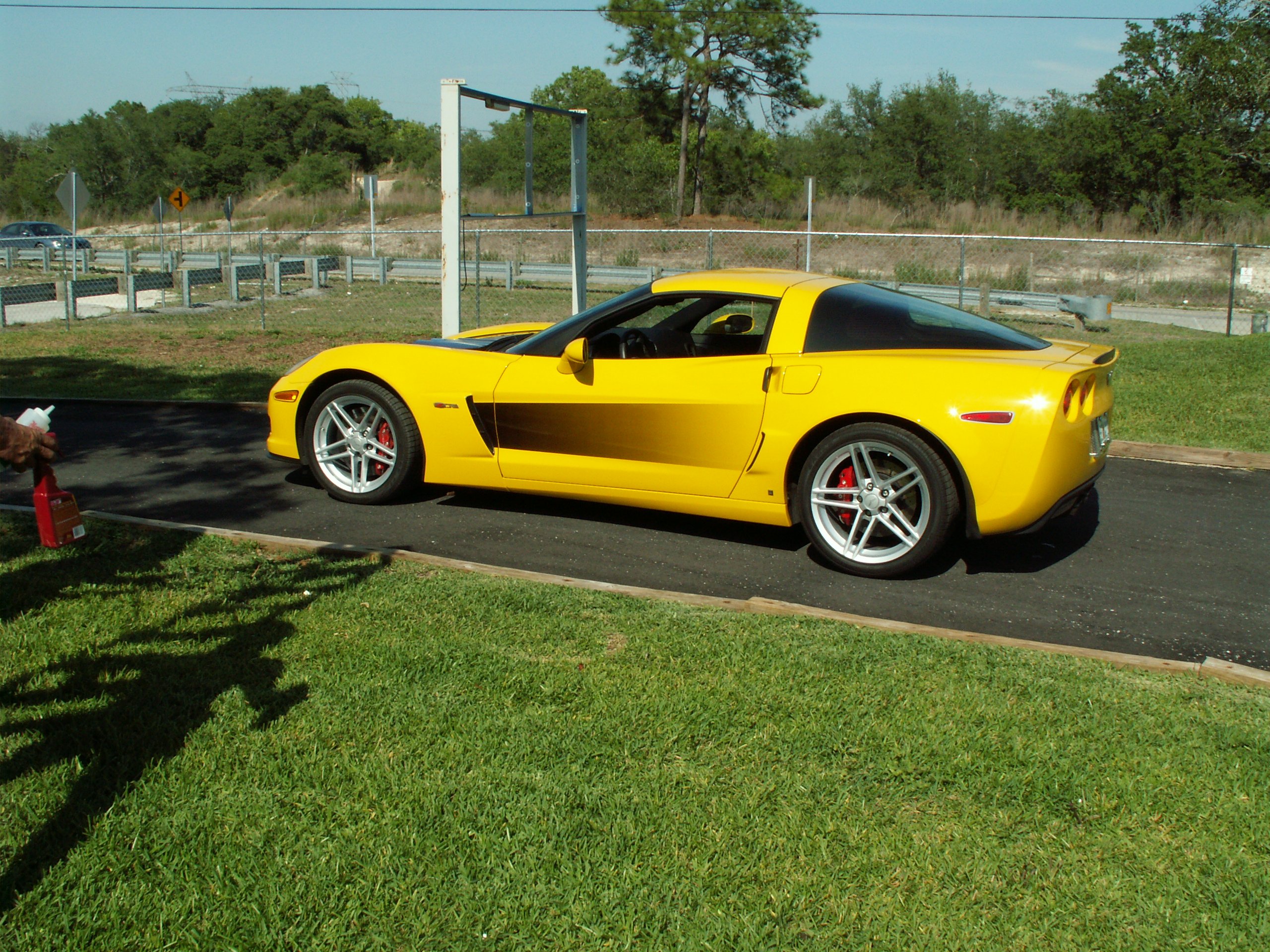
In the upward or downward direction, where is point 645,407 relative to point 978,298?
downward

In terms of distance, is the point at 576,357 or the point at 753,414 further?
the point at 576,357

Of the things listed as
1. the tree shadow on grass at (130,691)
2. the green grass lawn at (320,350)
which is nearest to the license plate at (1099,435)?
the green grass lawn at (320,350)

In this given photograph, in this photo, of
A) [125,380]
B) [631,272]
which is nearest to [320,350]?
[125,380]

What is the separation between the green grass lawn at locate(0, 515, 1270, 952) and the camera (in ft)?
8.19

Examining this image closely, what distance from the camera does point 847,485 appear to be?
5316 mm

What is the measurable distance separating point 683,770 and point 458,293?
676cm

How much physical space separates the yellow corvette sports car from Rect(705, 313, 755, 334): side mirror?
0.01 m

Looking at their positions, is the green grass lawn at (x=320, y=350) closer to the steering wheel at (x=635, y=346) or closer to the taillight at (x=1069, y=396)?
the taillight at (x=1069, y=396)

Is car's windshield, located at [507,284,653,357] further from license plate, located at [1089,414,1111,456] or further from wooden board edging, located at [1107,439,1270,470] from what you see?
wooden board edging, located at [1107,439,1270,470]

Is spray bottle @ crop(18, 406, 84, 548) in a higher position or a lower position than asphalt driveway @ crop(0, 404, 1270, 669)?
higher

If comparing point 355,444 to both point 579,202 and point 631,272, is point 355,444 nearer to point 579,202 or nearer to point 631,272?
point 579,202

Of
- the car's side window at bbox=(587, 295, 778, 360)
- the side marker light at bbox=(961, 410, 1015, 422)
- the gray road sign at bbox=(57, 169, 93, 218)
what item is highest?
the gray road sign at bbox=(57, 169, 93, 218)

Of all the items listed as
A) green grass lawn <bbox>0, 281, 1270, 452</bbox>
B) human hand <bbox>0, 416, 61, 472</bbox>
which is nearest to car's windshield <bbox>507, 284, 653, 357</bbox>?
human hand <bbox>0, 416, 61, 472</bbox>

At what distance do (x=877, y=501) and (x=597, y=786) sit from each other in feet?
8.60
